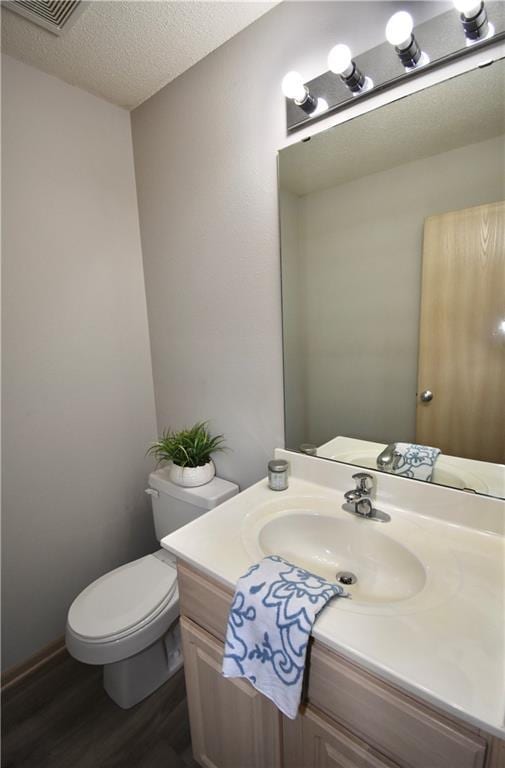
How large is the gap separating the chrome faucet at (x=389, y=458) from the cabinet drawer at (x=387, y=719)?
57 centimetres

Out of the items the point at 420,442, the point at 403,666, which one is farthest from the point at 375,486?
the point at 403,666

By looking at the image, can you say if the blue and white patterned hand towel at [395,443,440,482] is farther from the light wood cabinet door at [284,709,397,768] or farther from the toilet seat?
the toilet seat

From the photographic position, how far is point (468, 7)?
0.79 meters

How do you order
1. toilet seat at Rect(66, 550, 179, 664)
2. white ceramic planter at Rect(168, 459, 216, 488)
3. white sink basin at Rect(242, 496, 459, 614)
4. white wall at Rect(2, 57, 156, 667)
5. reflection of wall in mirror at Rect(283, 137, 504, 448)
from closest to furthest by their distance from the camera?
white sink basin at Rect(242, 496, 459, 614) < reflection of wall in mirror at Rect(283, 137, 504, 448) < toilet seat at Rect(66, 550, 179, 664) < white wall at Rect(2, 57, 156, 667) < white ceramic planter at Rect(168, 459, 216, 488)

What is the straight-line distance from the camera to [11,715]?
135 cm

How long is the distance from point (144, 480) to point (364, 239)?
155cm

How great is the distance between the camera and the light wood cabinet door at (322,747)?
2.22 ft

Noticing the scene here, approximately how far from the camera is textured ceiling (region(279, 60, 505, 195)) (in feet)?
2.79

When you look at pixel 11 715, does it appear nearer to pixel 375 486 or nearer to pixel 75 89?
pixel 375 486

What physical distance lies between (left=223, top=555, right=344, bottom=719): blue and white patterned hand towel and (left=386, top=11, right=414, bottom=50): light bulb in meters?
1.29

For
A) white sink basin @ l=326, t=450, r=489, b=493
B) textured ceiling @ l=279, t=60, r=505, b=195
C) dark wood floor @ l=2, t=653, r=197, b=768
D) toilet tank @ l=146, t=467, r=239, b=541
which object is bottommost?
dark wood floor @ l=2, t=653, r=197, b=768

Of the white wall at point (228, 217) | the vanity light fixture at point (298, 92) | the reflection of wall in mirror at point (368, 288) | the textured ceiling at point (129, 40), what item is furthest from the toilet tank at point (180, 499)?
the textured ceiling at point (129, 40)

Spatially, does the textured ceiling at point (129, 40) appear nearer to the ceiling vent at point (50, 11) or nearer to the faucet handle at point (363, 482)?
the ceiling vent at point (50, 11)

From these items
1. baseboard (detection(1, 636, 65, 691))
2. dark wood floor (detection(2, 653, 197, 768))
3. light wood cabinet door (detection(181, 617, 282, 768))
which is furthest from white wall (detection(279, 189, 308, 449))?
baseboard (detection(1, 636, 65, 691))
